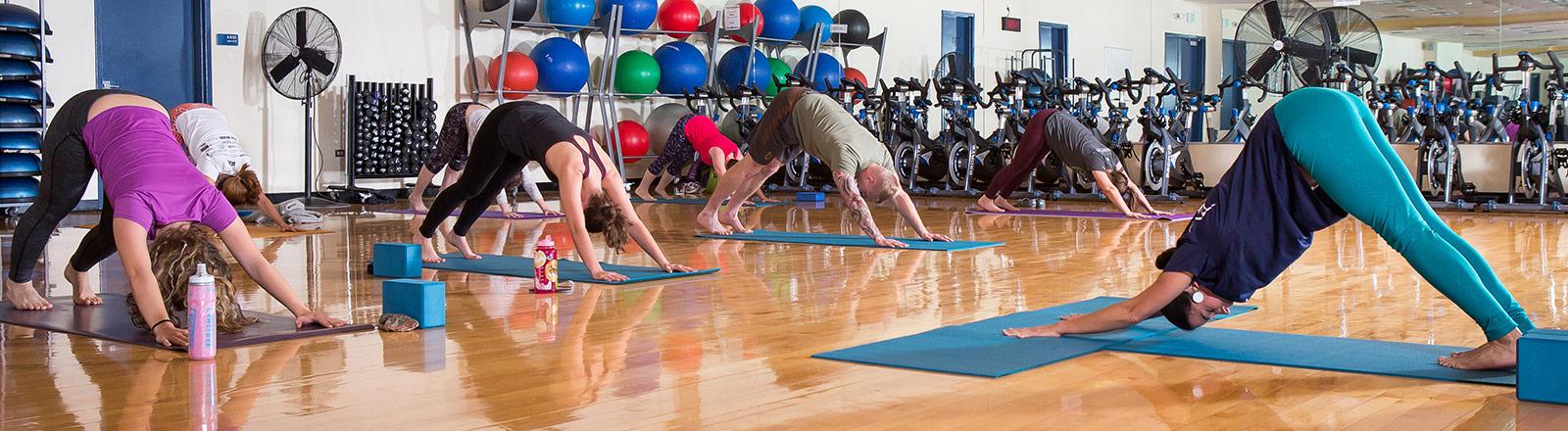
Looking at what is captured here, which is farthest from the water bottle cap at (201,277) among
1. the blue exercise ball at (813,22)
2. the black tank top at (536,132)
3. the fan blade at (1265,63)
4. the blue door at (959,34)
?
the blue door at (959,34)

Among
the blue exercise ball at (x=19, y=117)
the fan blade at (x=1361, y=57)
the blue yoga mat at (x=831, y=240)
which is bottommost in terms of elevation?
the blue yoga mat at (x=831, y=240)

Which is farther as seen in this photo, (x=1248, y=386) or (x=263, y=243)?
(x=263, y=243)

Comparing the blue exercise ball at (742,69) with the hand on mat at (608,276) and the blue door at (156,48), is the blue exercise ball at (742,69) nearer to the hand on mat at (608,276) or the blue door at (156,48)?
the blue door at (156,48)

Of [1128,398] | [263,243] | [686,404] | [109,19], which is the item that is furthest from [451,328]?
[109,19]

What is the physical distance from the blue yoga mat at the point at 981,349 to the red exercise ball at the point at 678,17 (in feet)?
30.3

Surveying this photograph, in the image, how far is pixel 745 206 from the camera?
996 centimetres

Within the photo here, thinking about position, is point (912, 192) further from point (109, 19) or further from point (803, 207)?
point (109, 19)

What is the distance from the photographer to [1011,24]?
46.4 feet

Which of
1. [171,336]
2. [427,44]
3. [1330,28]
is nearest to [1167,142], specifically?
[1330,28]

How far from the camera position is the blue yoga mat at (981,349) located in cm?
311

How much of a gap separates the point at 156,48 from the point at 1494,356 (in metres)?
9.85

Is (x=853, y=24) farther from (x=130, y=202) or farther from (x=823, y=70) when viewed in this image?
(x=130, y=202)

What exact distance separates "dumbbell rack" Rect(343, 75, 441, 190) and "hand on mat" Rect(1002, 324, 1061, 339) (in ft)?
26.8

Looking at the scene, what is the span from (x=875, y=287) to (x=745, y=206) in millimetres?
5221
